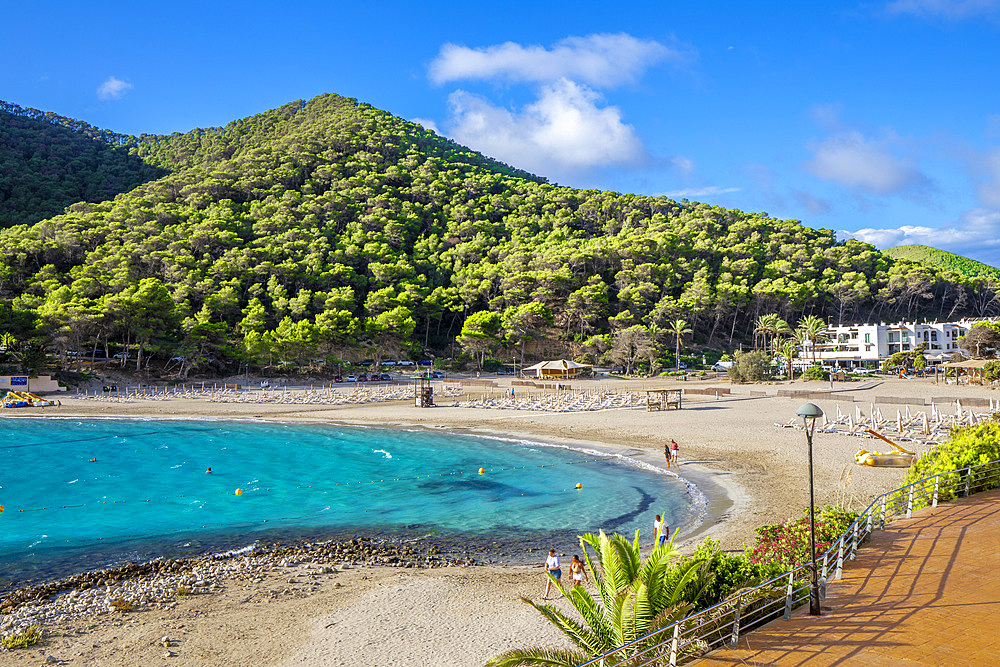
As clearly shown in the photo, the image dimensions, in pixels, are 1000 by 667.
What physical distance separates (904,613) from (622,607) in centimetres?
328

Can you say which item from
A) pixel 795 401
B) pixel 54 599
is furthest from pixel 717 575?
pixel 795 401

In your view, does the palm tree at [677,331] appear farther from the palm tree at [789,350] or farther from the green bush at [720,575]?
the green bush at [720,575]

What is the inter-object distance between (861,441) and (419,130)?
129 m

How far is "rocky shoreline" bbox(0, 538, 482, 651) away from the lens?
9.96 meters

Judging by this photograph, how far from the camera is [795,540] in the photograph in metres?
8.34

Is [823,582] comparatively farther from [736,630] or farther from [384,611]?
[384,611]

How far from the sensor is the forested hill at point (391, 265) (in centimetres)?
5694

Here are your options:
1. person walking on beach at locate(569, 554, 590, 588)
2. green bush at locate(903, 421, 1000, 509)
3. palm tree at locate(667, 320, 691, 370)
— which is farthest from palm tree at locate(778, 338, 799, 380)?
person walking on beach at locate(569, 554, 590, 588)

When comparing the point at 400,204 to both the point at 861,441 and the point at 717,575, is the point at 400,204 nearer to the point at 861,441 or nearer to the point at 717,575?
the point at 861,441

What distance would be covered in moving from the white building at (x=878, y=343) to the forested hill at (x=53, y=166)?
107918 mm

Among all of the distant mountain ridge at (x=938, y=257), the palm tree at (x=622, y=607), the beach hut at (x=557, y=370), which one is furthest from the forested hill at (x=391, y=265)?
the distant mountain ridge at (x=938, y=257)

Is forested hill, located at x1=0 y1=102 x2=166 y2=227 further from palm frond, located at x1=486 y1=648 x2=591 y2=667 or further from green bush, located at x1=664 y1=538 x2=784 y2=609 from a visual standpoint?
green bush, located at x1=664 y1=538 x2=784 y2=609

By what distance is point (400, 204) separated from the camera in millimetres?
95250

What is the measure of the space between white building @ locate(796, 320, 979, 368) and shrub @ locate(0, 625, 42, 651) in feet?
229
